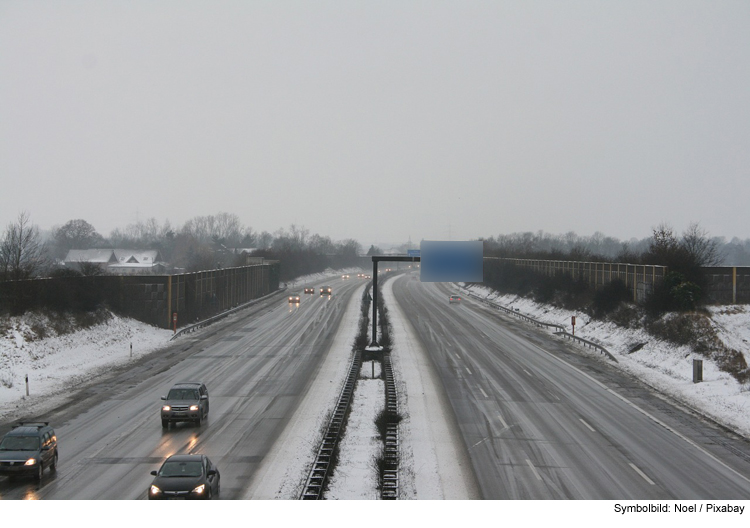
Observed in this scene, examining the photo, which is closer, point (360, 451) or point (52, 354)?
point (360, 451)

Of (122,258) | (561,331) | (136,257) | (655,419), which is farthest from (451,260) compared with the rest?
(122,258)

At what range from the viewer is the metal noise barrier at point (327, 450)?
17.1 metres

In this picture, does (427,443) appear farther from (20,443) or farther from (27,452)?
(20,443)

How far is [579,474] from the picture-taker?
18344mm

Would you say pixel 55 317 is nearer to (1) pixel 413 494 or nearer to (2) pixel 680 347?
(1) pixel 413 494

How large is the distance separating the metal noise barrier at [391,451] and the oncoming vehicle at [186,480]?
4675mm

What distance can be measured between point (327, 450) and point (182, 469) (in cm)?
630

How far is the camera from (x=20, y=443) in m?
17.8

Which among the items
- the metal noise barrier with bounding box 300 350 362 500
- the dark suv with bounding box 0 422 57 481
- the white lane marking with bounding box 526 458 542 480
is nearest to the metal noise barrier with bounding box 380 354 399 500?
the metal noise barrier with bounding box 300 350 362 500

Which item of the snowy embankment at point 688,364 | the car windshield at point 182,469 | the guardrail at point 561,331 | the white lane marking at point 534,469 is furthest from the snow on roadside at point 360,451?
the guardrail at point 561,331

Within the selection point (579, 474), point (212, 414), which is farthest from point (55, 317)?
point (579, 474)

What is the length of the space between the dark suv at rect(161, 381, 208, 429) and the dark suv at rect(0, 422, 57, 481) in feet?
17.9

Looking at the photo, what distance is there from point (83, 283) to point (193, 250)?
143m

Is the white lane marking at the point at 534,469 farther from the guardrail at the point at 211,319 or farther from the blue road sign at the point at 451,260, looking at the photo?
the guardrail at the point at 211,319
